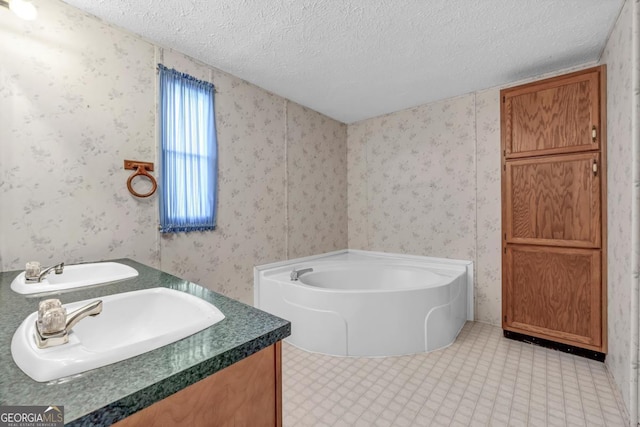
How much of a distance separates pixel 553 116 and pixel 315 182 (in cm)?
217

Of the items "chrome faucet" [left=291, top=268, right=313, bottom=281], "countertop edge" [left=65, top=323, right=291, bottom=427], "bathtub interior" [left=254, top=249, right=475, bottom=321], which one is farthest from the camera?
"bathtub interior" [left=254, top=249, right=475, bottom=321]

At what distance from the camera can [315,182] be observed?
3297mm

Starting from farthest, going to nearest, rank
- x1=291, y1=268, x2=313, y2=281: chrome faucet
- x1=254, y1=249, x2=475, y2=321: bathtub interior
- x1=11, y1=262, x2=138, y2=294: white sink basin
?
1. x1=254, y1=249, x2=475, y2=321: bathtub interior
2. x1=291, y1=268, x2=313, y2=281: chrome faucet
3. x1=11, y1=262, x2=138, y2=294: white sink basin

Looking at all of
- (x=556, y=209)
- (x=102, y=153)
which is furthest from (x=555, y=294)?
(x=102, y=153)

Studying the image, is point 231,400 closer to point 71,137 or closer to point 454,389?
point 454,389

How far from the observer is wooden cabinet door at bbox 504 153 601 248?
6.63 feet

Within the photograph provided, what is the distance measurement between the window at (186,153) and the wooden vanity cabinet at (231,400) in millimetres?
1628

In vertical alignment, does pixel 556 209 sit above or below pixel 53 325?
above

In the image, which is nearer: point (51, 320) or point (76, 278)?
point (51, 320)

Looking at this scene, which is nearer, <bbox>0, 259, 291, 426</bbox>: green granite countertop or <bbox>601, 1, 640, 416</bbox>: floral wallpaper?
<bbox>0, 259, 291, 426</bbox>: green granite countertop

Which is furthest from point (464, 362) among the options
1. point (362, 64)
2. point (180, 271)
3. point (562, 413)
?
point (362, 64)

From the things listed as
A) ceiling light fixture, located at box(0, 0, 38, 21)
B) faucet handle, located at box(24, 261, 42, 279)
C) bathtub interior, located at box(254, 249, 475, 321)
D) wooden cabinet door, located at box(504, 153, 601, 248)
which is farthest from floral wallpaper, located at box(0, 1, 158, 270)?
wooden cabinet door, located at box(504, 153, 601, 248)

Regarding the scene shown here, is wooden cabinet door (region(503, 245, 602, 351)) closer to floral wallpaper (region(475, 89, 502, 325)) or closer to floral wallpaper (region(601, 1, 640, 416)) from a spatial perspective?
floral wallpaper (region(601, 1, 640, 416))

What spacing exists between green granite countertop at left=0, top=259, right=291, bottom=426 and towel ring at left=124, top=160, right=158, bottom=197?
1.11 metres
